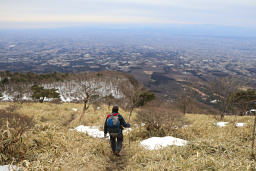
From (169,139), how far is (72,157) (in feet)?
11.5

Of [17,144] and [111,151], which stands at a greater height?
[17,144]

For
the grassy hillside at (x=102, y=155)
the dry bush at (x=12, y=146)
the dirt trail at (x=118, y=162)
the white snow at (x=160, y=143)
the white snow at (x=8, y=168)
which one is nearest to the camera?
the white snow at (x=8, y=168)

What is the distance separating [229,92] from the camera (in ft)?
41.4

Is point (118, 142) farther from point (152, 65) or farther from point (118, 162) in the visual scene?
point (152, 65)

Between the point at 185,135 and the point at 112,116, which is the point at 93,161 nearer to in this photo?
the point at 112,116

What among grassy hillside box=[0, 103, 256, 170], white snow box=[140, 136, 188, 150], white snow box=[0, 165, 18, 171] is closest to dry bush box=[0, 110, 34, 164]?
grassy hillside box=[0, 103, 256, 170]

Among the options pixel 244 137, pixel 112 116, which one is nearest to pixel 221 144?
pixel 244 137

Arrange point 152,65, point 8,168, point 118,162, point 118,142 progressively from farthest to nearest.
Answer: point 152,65
point 118,142
point 118,162
point 8,168

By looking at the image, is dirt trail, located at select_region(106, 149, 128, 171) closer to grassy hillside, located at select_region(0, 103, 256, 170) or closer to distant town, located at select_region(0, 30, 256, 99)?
grassy hillside, located at select_region(0, 103, 256, 170)

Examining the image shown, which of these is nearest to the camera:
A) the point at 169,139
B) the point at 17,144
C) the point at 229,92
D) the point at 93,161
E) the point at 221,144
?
the point at 17,144

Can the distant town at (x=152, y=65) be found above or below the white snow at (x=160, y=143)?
below

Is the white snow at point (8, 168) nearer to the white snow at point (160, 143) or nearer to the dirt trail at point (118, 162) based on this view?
the dirt trail at point (118, 162)

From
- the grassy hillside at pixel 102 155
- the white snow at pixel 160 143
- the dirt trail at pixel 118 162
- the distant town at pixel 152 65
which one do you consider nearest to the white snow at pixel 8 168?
the grassy hillside at pixel 102 155

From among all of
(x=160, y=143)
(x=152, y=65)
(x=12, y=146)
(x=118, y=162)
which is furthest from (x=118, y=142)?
(x=152, y=65)
